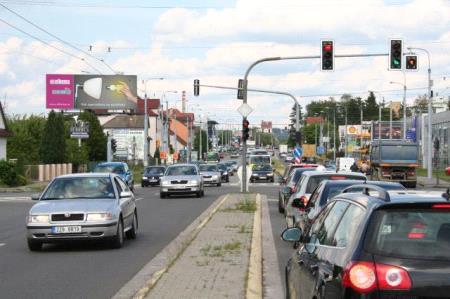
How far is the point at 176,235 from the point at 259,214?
5574 millimetres

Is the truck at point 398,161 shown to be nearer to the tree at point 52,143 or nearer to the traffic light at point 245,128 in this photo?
the traffic light at point 245,128

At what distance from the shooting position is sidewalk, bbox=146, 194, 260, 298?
977cm

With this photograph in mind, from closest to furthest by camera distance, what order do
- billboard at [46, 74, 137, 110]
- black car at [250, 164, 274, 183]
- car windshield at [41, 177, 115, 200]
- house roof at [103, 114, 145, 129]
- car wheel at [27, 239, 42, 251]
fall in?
1. car wheel at [27, 239, 42, 251]
2. car windshield at [41, 177, 115, 200]
3. black car at [250, 164, 274, 183]
4. billboard at [46, 74, 137, 110]
5. house roof at [103, 114, 145, 129]

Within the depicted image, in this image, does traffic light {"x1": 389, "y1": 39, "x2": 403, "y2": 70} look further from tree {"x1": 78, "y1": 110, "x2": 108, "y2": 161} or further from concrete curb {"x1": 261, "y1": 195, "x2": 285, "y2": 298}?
tree {"x1": 78, "y1": 110, "x2": 108, "y2": 161}

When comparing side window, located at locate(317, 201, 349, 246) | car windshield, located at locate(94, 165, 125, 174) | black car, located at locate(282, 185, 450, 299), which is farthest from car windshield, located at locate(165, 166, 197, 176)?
black car, located at locate(282, 185, 450, 299)

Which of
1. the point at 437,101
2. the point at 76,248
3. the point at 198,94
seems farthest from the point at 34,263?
the point at 437,101

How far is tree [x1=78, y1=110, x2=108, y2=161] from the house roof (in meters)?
43.9

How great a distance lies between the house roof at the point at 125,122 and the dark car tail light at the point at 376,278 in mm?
130566

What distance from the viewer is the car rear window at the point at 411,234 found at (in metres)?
4.98

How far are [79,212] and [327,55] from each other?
63.4 ft

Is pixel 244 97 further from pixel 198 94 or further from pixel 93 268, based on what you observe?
pixel 93 268

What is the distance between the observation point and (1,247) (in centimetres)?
1587

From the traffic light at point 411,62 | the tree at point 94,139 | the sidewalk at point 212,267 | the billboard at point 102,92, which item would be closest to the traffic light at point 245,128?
the traffic light at point 411,62

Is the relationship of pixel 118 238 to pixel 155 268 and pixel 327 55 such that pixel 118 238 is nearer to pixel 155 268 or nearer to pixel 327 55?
pixel 155 268
